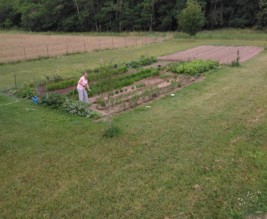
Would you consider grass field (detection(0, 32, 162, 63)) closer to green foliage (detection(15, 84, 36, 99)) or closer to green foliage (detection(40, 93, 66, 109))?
green foliage (detection(15, 84, 36, 99))

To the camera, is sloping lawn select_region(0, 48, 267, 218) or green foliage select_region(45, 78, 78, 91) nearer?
sloping lawn select_region(0, 48, 267, 218)

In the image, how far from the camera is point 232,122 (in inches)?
387

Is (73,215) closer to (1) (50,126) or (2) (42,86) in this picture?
(1) (50,126)

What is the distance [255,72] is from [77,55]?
53.4 ft

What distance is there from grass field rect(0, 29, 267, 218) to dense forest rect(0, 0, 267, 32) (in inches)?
1664

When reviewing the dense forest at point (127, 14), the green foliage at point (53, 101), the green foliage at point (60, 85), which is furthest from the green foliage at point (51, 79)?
the dense forest at point (127, 14)

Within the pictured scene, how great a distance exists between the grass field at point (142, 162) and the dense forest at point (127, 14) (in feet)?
139

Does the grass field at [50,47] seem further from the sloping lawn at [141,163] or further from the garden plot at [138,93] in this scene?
the sloping lawn at [141,163]

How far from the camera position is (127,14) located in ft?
206

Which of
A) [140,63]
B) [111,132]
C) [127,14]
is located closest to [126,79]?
[140,63]

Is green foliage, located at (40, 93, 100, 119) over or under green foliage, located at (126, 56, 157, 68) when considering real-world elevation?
under

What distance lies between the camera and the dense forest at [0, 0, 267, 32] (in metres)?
53.6

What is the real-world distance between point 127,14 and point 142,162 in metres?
59.2

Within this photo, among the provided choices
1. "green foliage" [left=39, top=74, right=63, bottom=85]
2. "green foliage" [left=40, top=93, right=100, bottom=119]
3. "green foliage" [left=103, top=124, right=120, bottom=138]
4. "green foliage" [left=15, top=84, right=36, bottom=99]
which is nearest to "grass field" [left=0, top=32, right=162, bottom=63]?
"green foliage" [left=39, top=74, right=63, bottom=85]
